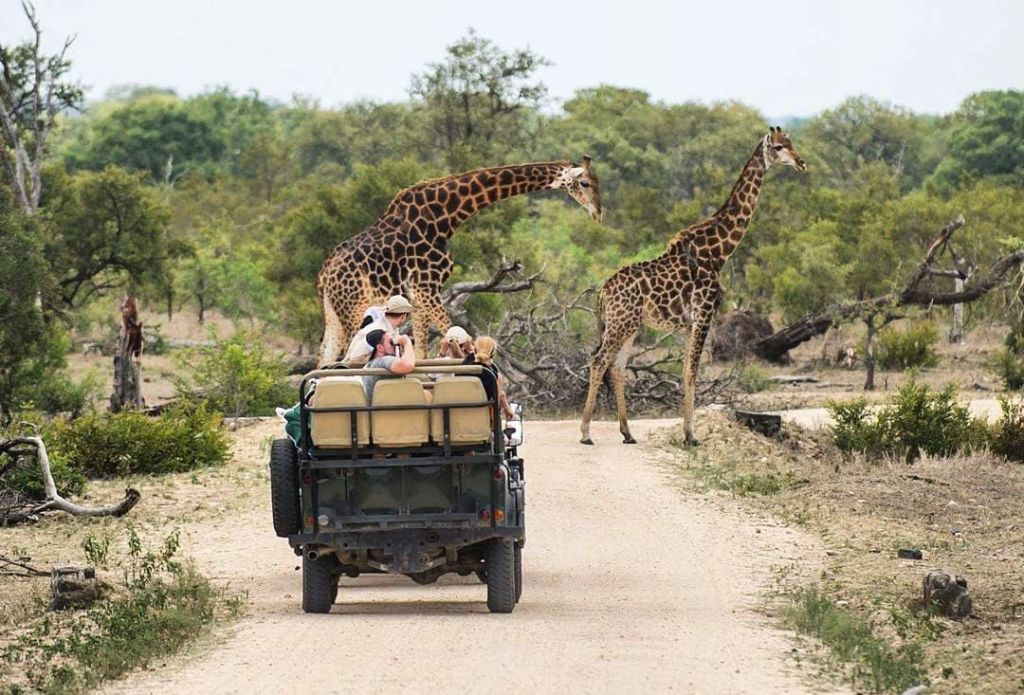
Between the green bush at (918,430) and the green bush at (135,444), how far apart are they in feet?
24.2

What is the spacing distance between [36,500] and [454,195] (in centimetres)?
603

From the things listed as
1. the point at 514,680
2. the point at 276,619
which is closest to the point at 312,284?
the point at 276,619

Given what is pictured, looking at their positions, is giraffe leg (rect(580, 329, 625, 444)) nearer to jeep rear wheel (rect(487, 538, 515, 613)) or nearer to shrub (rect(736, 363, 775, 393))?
shrub (rect(736, 363, 775, 393))

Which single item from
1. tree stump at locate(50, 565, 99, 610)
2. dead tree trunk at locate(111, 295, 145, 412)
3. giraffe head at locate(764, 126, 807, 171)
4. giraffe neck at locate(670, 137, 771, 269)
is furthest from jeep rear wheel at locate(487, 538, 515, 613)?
dead tree trunk at locate(111, 295, 145, 412)

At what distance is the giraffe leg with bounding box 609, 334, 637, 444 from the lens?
20781mm

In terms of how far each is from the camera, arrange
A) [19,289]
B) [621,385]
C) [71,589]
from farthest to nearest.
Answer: [621,385]
[19,289]
[71,589]

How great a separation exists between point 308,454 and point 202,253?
29132 mm

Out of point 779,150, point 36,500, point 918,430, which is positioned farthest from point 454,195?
point 36,500

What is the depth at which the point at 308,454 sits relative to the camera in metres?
10.4

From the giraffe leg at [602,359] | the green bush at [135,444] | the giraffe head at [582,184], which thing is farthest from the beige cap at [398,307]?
the giraffe leg at [602,359]

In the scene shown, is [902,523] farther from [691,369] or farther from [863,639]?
[863,639]

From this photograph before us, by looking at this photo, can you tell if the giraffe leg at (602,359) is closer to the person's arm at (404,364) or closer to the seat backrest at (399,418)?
the person's arm at (404,364)

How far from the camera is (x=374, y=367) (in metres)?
11.2

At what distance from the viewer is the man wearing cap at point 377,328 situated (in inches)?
455
